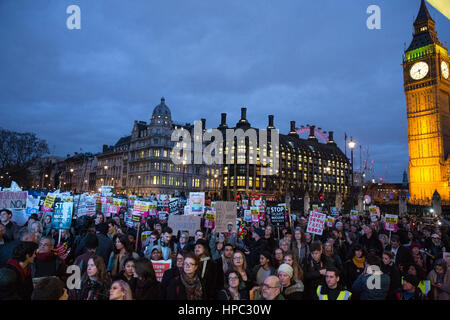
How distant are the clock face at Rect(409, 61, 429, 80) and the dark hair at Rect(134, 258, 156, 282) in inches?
3226

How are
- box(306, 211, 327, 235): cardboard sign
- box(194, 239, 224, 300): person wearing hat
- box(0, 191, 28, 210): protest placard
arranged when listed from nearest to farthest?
box(194, 239, 224, 300): person wearing hat → box(306, 211, 327, 235): cardboard sign → box(0, 191, 28, 210): protest placard

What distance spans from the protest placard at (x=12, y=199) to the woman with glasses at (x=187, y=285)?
8155 millimetres

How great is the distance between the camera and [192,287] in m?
4.59

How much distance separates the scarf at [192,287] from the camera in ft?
14.9

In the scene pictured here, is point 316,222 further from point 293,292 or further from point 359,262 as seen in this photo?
point 293,292

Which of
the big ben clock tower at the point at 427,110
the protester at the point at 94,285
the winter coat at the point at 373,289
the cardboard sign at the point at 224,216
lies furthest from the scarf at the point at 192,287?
the big ben clock tower at the point at 427,110

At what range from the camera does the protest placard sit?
980 centimetres

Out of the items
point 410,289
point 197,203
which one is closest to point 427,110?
point 197,203

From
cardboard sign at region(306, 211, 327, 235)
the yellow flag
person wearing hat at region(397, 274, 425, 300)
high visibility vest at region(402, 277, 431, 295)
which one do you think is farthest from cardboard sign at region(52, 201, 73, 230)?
the yellow flag

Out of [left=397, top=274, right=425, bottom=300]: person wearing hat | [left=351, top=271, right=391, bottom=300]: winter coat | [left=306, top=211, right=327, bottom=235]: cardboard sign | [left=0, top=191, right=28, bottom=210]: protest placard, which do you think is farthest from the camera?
[left=0, top=191, right=28, bottom=210]: protest placard

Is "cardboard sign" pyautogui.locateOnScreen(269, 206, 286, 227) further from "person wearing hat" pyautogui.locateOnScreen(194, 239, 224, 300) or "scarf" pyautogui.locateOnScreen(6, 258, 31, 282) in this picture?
"scarf" pyautogui.locateOnScreen(6, 258, 31, 282)

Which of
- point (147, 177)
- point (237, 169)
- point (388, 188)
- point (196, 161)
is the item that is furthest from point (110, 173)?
point (388, 188)
